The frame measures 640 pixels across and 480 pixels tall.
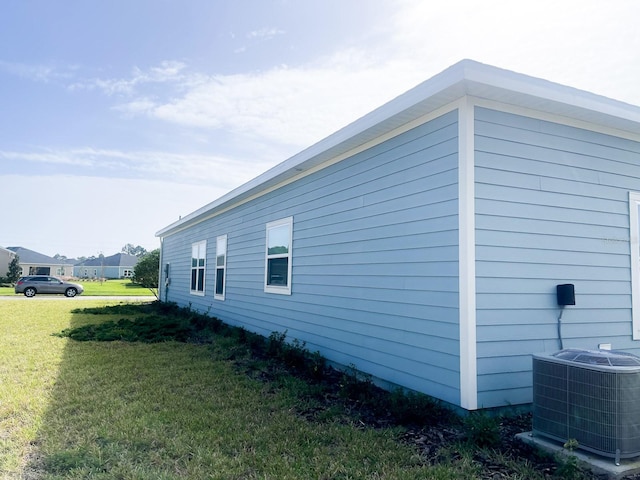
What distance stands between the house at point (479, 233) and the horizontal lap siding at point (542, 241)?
15 mm

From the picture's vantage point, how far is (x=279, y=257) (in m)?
7.78

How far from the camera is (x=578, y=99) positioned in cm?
418

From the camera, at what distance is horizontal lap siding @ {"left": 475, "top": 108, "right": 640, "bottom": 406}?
155 inches

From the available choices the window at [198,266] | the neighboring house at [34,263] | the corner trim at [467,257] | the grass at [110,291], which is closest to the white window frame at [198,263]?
the window at [198,266]

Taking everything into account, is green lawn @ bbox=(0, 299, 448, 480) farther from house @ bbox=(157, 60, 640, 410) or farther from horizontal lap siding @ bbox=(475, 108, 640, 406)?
horizontal lap siding @ bbox=(475, 108, 640, 406)

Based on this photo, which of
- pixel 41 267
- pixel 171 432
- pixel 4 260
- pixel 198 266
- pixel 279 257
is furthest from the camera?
pixel 41 267

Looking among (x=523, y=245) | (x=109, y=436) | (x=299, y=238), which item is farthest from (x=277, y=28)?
(x=109, y=436)

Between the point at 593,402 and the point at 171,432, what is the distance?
3.24 metres

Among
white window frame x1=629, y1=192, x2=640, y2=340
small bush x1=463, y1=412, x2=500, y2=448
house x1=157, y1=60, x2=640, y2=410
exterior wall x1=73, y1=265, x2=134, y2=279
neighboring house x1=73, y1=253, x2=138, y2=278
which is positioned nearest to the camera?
small bush x1=463, y1=412, x2=500, y2=448

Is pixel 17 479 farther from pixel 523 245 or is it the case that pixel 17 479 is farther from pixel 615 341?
pixel 615 341

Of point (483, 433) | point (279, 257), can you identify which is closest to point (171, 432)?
point (483, 433)

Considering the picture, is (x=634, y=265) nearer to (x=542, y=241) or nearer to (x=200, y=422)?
(x=542, y=241)

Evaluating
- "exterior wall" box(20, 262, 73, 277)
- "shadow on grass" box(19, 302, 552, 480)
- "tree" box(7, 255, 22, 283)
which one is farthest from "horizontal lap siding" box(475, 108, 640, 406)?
"exterior wall" box(20, 262, 73, 277)

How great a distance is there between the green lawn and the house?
1092 mm
